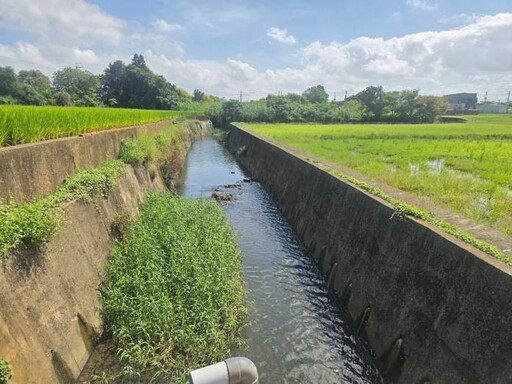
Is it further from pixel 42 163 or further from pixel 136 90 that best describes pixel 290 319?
pixel 136 90

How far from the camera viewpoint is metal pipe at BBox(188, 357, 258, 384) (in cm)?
308

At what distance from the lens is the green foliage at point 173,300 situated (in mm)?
5957

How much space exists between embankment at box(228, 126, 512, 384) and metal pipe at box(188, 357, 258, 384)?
2880 millimetres

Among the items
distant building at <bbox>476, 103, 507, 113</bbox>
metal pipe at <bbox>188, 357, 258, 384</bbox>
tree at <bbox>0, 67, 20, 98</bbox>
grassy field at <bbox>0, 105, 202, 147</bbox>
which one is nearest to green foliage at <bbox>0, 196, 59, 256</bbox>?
grassy field at <bbox>0, 105, 202, 147</bbox>

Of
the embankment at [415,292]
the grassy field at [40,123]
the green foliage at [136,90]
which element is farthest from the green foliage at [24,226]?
the green foliage at [136,90]

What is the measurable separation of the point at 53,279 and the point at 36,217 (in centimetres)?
105

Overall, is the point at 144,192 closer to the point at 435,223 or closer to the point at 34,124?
the point at 34,124

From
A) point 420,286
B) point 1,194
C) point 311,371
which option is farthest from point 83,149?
point 420,286

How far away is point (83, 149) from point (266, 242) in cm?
633

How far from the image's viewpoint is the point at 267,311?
26.4ft

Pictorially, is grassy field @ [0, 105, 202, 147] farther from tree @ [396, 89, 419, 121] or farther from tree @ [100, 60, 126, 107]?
tree @ [396, 89, 419, 121]

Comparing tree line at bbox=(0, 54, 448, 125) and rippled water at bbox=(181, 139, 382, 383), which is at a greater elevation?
tree line at bbox=(0, 54, 448, 125)

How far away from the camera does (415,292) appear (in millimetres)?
5855

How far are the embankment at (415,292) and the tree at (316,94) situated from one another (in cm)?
13144
